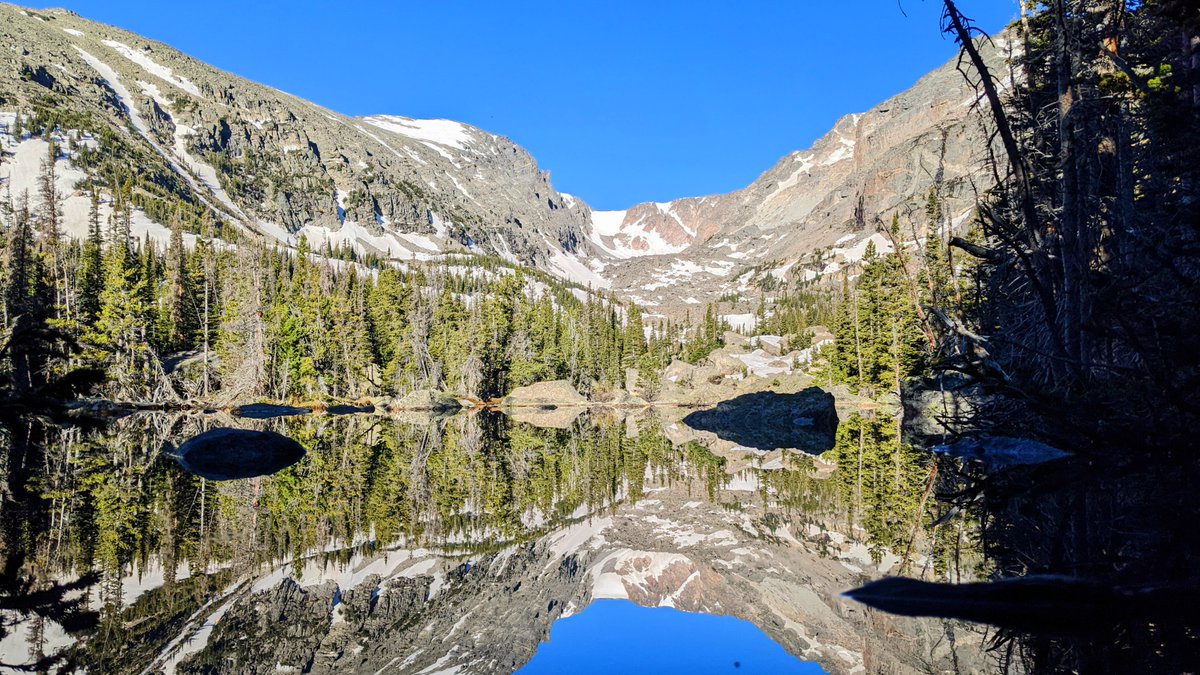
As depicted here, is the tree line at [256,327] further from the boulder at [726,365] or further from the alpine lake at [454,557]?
the alpine lake at [454,557]

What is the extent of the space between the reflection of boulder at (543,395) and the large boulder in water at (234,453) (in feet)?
134

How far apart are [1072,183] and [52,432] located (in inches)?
1401

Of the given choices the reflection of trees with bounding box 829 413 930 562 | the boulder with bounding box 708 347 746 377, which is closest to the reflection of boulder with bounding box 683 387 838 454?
the reflection of trees with bounding box 829 413 930 562

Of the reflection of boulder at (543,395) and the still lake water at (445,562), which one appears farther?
the reflection of boulder at (543,395)

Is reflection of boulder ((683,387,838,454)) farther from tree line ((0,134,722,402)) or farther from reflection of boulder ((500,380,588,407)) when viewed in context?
tree line ((0,134,722,402))

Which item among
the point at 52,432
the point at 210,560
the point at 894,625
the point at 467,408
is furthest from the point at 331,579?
the point at 467,408

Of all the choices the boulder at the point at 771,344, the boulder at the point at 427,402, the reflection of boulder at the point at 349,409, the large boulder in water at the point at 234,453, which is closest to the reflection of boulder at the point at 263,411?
the reflection of boulder at the point at 349,409

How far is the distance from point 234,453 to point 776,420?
3385 cm

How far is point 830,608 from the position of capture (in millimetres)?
7488

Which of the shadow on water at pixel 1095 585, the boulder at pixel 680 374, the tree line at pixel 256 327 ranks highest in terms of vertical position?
the tree line at pixel 256 327

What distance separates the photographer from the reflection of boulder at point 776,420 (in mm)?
32000

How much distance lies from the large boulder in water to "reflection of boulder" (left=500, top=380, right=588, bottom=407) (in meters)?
41.0

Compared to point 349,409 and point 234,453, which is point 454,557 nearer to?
point 234,453

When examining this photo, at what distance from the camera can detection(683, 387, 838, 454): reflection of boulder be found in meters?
32.0
